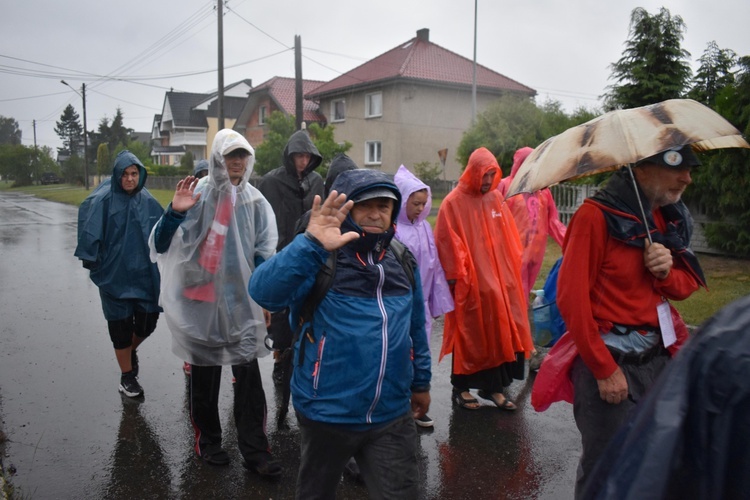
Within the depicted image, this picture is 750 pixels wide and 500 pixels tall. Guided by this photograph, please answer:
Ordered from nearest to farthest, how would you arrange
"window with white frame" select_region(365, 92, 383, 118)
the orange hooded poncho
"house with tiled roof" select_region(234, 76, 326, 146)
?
the orange hooded poncho < "window with white frame" select_region(365, 92, 383, 118) < "house with tiled roof" select_region(234, 76, 326, 146)

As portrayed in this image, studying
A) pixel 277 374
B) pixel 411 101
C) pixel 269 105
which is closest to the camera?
pixel 277 374

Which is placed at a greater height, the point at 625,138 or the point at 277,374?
the point at 625,138

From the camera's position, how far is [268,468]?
395 centimetres

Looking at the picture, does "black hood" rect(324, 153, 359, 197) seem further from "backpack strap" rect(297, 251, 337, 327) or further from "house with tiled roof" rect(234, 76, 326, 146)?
"house with tiled roof" rect(234, 76, 326, 146)

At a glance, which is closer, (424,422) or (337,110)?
(424,422)

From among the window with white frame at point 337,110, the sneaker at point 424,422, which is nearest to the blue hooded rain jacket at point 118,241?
the sneaker at point 424,422

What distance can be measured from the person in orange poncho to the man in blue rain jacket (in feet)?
7.41

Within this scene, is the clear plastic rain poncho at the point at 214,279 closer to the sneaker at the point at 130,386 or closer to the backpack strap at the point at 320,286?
the backpack strap at the point at 320,286

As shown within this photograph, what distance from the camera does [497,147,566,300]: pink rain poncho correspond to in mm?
6172

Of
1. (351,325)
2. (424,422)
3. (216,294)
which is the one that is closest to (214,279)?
(216,294)

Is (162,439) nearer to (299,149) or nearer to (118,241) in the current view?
(118,241)

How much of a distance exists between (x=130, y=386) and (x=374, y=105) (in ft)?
106

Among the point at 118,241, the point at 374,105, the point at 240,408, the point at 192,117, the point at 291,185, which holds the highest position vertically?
the point at 192,117

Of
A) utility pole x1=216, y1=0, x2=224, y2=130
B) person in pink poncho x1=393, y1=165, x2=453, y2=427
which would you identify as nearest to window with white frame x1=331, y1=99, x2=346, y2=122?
utility pole x1=216, y1=0, x2=224, y2=130
